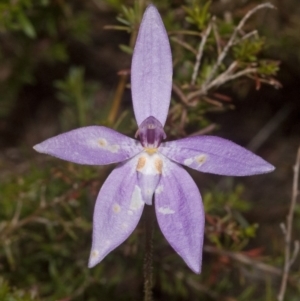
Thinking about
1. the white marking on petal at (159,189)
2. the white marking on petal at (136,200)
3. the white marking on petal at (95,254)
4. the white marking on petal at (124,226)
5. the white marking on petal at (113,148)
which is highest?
the white marking on petal at (113,148)

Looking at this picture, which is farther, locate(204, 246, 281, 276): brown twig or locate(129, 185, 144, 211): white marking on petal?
locate(204, 246, 281, 276): brown twig

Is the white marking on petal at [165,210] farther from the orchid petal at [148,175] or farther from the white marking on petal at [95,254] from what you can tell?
the white marking on petal at [95,254]

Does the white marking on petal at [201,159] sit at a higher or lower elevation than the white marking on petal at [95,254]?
higher

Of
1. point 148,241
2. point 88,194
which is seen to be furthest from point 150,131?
point 88,194

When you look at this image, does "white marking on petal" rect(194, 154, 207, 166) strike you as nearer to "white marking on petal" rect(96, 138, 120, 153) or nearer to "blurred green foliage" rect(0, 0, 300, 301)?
"white marking on petal" rect(96, 138, 120, 153)

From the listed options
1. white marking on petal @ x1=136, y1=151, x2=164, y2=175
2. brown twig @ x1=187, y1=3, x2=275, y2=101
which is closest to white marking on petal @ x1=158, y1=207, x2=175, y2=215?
white marking on petal @ x1=136, y1=151, x2=164, y2=175

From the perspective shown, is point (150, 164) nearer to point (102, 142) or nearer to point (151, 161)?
point (151, 161)

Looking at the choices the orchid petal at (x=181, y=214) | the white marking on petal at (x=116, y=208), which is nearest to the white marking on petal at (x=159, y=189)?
the orchid petal at (x=181, y=214)

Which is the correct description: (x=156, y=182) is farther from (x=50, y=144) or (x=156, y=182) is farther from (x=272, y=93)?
(x=272, y=93)
